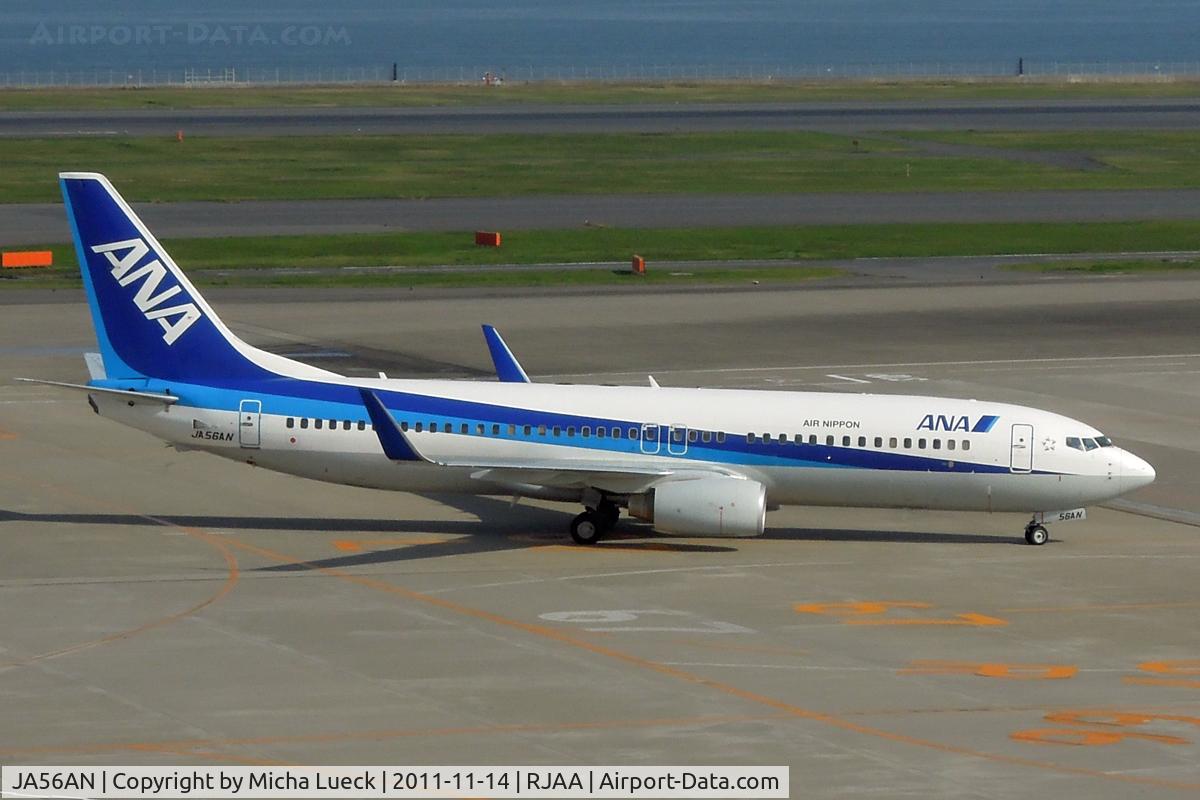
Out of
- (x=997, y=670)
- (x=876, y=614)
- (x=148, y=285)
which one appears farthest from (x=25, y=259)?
(x=997, y=670)

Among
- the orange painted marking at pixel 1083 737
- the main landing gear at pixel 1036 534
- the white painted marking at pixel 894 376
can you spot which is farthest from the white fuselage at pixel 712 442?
the white painted marking at pixel 894 376

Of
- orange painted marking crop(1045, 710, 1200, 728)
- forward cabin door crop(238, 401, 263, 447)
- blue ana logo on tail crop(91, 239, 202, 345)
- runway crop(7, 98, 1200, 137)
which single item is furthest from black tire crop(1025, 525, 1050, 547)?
runway crop(7, 98, 1200, 137)

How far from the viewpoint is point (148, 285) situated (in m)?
50.8

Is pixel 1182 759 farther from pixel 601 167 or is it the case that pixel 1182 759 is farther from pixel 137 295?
pixel 601 167

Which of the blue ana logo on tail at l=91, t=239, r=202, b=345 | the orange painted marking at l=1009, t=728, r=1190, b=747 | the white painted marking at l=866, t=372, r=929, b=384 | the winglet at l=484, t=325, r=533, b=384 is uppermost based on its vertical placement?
the blue ana logo on tail at l=91, t=239, r=202, b=345

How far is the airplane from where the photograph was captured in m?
49.3

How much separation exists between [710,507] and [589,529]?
11.1 ft

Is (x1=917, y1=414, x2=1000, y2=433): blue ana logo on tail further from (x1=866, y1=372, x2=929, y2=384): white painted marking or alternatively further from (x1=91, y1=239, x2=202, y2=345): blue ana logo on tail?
(x1=866, y1=372, x2=929, y2=384): white painted marking

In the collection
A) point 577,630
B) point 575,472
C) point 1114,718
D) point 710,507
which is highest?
point 575,472

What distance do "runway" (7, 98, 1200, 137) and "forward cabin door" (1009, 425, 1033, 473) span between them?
11920cm

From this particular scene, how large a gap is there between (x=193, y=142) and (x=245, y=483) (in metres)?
103

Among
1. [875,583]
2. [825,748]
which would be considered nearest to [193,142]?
[875,583]

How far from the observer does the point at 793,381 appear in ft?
244

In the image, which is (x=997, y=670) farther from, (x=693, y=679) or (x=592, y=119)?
(x=592, y=119)
